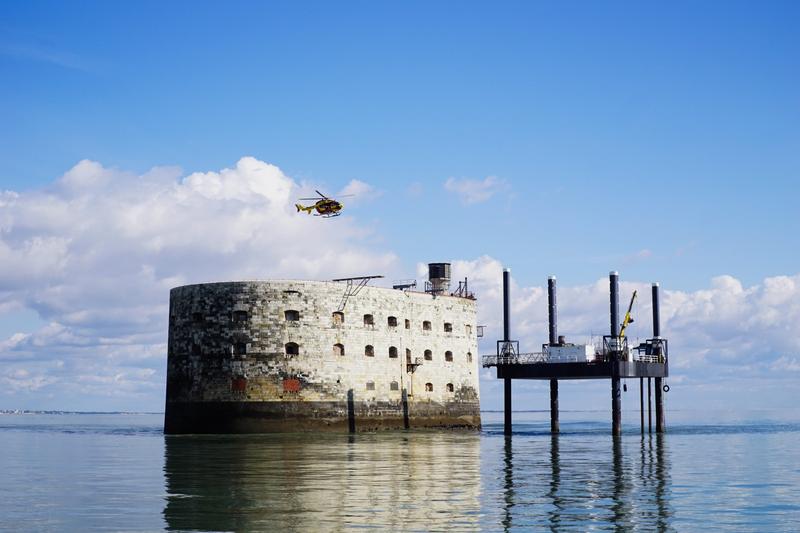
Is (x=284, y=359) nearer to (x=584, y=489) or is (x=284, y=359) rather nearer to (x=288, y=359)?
(x=288, y=359)

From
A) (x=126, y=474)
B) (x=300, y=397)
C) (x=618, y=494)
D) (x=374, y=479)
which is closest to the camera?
(x=618, y=494)

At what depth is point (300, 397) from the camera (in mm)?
56781

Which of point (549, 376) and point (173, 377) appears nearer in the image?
point (549, 376)

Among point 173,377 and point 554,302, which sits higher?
point 554,302

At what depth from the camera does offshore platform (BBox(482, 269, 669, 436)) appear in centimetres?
5109

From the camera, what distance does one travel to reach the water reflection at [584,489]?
65.2 ft

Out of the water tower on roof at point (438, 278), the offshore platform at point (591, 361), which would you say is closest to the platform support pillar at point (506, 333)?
the offshore platform at point (591, 361)

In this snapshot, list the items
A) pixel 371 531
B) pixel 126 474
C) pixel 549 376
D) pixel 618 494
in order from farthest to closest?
pixel 549 376, pixel 126 474, pixel 618 494, pixel 371 531

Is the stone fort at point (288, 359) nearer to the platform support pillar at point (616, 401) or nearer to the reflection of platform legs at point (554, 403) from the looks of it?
the reflection of platform legs at point (554, 403)

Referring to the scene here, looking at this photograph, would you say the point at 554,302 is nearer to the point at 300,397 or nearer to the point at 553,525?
the point at 300,397

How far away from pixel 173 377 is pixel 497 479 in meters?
35.0

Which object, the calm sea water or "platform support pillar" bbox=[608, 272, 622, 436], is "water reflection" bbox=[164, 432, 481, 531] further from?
"platform support pillar" bbox=[608, 272, 622, 436]

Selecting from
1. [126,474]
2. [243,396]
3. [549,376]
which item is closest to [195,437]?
[243,396]

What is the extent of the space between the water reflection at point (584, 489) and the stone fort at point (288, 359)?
685 inches
